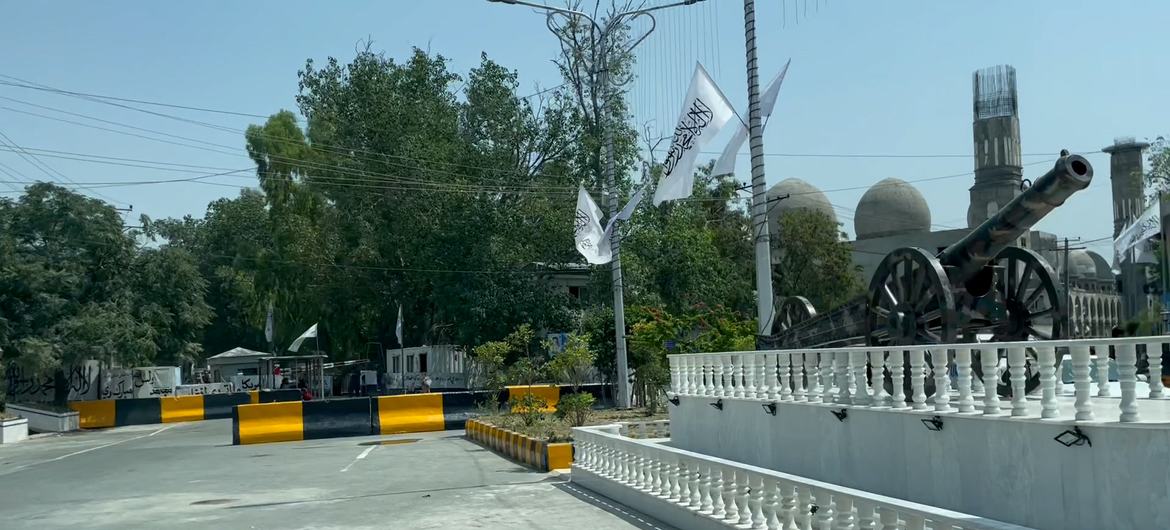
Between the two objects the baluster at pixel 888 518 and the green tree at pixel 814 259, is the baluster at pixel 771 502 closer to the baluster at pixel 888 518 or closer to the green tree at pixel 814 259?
the baluster at pixel 888 518


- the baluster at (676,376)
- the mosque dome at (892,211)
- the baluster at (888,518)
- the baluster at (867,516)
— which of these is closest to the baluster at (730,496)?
the baluster at (867,516)

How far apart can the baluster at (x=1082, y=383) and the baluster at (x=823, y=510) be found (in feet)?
6.72

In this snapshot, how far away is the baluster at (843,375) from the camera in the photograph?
39.5ft

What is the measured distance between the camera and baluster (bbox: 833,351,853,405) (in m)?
12.0

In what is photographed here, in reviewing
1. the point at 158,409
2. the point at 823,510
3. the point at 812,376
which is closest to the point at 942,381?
the point at 823,510

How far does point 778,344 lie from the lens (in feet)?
61.7

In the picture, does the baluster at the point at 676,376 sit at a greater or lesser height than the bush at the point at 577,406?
greater

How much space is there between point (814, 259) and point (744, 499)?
45783 mm

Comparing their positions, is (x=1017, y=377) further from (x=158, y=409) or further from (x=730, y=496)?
(x=158, y=409)

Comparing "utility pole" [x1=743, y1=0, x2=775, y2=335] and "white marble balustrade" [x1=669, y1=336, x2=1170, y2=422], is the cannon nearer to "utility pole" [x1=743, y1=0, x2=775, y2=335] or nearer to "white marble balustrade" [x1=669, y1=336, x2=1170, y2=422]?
"white marble balustrade" [x1=669, y1=336, x2=1170, y2=422]

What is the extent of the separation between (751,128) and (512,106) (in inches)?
1198

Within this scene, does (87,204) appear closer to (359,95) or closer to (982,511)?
(359,95)

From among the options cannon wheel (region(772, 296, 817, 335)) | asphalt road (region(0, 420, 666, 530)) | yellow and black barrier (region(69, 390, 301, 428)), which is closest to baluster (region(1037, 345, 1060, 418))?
asphalt road (region(0, 420, 666, 530))

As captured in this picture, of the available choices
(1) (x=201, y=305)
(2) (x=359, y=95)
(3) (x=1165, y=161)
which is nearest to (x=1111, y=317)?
(3) (x=1165, y=161)
